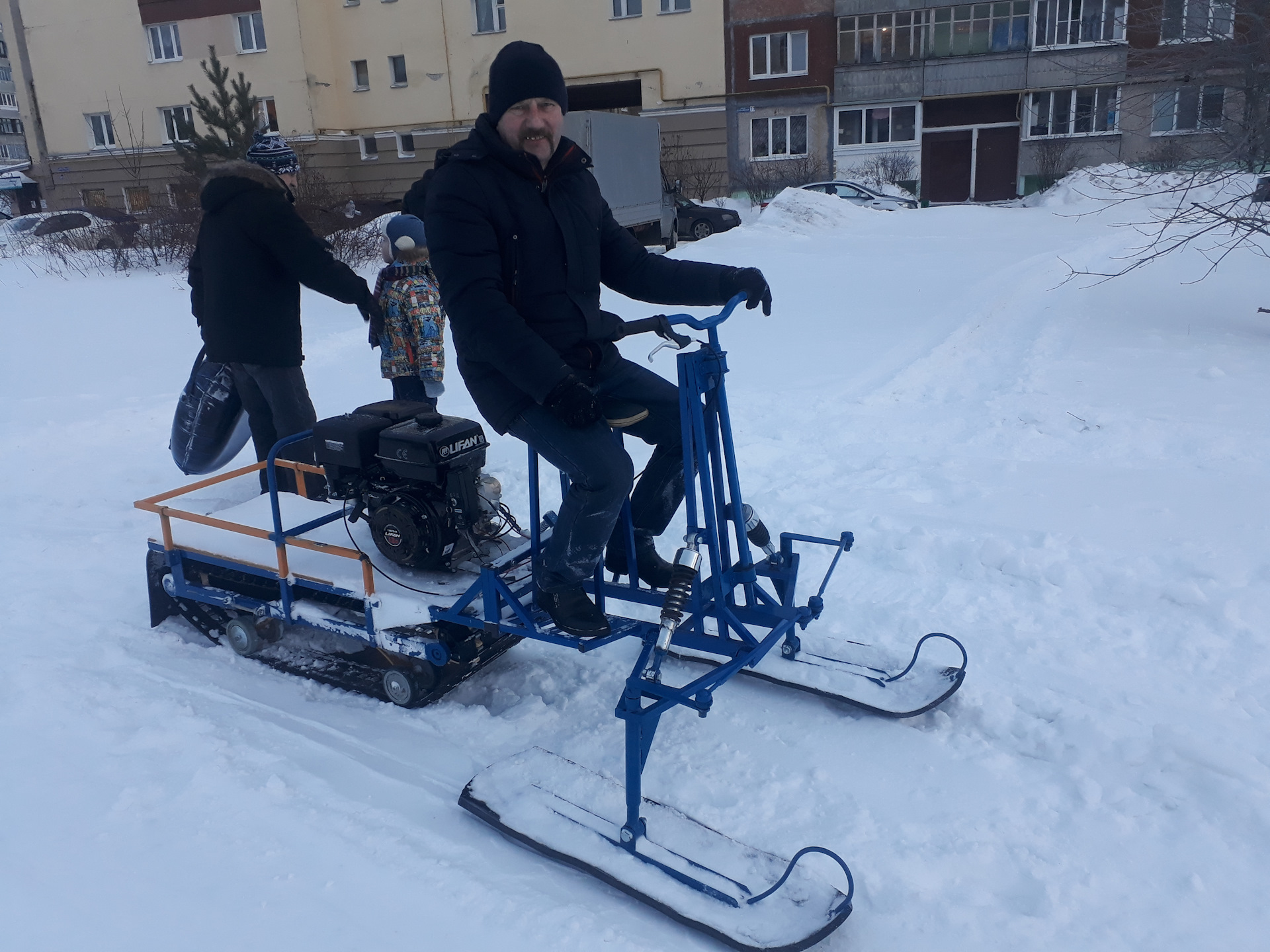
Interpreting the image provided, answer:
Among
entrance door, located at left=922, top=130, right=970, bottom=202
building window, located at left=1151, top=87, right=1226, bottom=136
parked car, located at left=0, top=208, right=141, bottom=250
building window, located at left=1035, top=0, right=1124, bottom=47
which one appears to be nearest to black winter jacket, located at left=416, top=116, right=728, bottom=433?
Answer: building window, located at left=1151, top=87, right=1226, bottom=136

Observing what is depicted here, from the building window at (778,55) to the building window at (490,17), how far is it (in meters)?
8.45

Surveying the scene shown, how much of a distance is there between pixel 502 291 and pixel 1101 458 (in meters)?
3.96

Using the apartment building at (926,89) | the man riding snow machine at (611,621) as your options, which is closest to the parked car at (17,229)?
the man riding snow machine at (611,621)

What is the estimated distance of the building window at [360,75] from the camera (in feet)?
106

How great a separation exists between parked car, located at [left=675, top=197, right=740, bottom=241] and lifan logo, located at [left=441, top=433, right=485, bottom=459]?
726 inches

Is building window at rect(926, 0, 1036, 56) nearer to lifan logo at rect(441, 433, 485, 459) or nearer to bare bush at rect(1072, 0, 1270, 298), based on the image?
bare bush at rect(1072, 0, 1270, 298)

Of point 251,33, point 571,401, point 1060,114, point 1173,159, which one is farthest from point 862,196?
point 571,401

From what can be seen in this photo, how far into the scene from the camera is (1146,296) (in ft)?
32.7

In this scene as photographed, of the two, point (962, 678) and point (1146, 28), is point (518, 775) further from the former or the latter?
point (1146, 28)

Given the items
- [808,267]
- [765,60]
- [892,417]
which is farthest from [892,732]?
[765,60]

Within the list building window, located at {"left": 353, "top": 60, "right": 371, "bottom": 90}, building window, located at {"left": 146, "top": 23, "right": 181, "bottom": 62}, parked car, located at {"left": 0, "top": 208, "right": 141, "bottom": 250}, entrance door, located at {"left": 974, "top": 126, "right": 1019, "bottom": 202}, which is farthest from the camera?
building window, located at {"left": 353, "top": 60, "right": 371, "bottom": 90}

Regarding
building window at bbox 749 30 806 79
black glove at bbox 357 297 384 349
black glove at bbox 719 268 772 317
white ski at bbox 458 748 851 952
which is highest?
building window at bbox 749 30 806 79

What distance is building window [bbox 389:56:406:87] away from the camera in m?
31.9

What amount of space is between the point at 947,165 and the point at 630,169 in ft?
60.7
